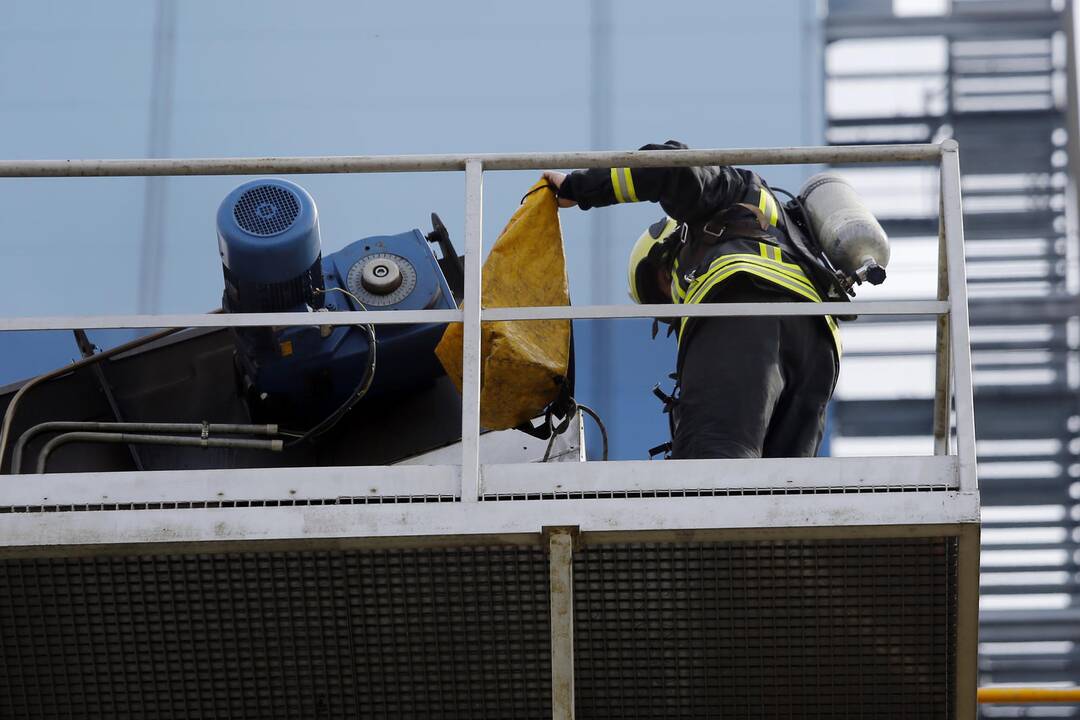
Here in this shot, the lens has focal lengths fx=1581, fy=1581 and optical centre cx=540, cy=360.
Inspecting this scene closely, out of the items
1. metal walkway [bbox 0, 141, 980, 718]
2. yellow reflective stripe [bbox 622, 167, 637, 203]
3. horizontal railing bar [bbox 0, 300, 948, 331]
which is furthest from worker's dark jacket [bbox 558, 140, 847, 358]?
horizontal railing bar [bbox 0, 300, 948, 331]

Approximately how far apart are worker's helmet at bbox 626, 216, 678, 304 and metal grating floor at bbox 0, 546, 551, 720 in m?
1.58

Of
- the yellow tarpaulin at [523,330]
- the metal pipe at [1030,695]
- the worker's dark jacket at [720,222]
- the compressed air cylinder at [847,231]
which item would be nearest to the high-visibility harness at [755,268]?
the worker's dark jacket at [720,222]

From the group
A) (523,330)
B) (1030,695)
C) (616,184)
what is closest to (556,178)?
(616,184)

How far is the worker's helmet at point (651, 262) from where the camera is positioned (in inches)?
220

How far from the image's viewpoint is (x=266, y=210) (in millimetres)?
5359

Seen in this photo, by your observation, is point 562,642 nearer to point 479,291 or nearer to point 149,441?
point 479,291

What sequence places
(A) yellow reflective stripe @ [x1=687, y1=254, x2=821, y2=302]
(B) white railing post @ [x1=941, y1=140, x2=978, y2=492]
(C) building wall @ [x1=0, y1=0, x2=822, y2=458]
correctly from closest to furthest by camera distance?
1. (B) white railing post @ [x1=941, y1=140, x2=978, y2=492]
2. (A) yellow reflective stripe @ [x1=687, y1=254, x2=821, y2=302]
3. (C) building wall @ [x1=0, y1=0, x2=822, y2=458]

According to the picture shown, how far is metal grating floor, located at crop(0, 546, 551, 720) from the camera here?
4426 millimetres

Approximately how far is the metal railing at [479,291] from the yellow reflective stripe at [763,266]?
438mm

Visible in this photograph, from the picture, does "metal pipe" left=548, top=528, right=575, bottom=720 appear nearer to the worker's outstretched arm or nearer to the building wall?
the worker's outstretched arm

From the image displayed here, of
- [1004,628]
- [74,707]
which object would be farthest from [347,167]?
[1004,628]

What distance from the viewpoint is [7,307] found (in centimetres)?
1274

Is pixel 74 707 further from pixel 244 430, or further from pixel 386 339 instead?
pixel 386 339

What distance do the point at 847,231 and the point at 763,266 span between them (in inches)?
13.0
